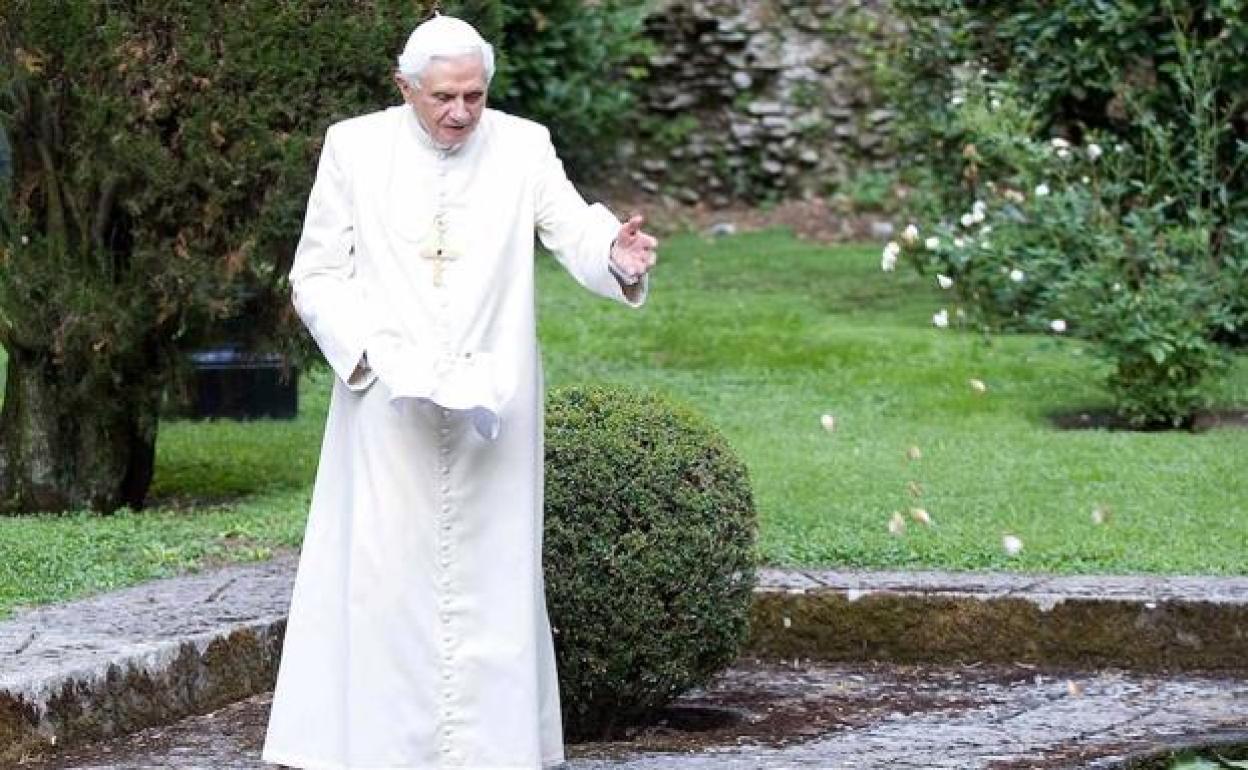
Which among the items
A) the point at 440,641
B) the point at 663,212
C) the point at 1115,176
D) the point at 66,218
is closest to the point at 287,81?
the point at 66,218

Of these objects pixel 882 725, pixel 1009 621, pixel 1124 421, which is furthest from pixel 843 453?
pixel 882 725

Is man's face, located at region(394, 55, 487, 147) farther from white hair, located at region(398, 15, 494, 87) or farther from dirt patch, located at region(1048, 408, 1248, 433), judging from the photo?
dirt patch, located at region(1048, 408, 1248, 433)

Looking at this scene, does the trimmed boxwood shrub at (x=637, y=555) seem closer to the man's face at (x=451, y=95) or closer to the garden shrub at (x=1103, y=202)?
the man's face at (x=451, y=95)

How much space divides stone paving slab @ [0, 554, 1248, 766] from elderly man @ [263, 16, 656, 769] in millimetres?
894

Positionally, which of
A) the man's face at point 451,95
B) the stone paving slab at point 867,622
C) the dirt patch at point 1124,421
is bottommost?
the stone paving slab at point 867,622

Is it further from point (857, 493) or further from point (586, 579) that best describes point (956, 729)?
point (857, 493)

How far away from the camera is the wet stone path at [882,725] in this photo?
5.64 meters

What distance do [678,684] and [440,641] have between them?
2.73ft

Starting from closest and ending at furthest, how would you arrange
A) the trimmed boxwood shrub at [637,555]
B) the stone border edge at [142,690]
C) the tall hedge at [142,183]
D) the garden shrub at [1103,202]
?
the stone border edge at [142,690]
the trimmed boxwood shrub at [637,555]
the tall hedge at [142,183]
the garden shrub at [1103,202]

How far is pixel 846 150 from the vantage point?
59.2 ft

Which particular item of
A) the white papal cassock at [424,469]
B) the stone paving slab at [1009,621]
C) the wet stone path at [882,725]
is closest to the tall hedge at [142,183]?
the wet stone path at [882,725]

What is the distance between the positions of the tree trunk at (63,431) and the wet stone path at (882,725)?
2240 mm

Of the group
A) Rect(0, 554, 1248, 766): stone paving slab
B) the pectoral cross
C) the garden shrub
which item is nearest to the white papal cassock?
the pectoral cross

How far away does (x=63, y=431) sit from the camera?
8383 mm
